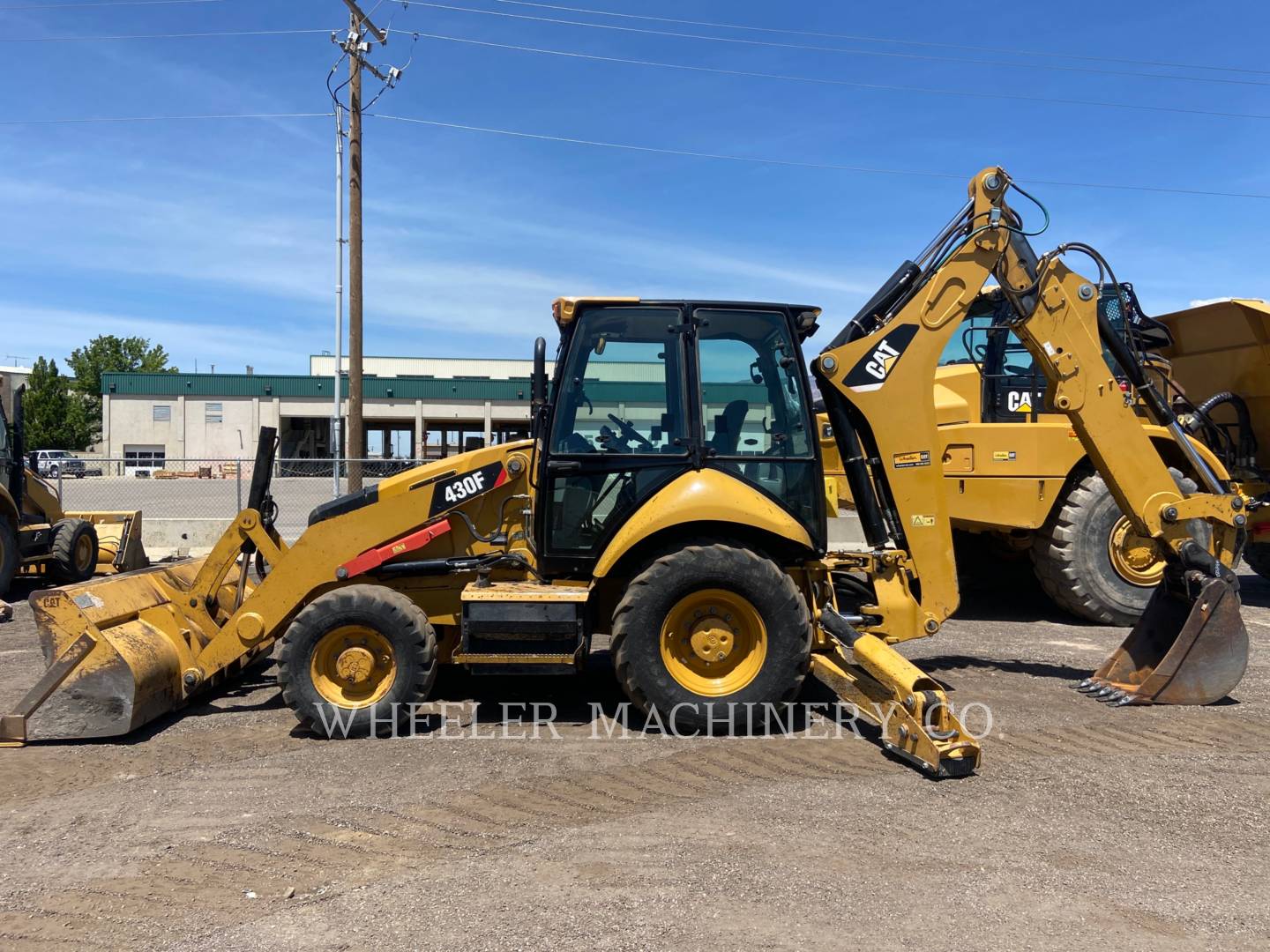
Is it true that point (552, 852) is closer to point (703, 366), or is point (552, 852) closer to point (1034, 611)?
point (703, 366)

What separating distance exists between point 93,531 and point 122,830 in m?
9.11

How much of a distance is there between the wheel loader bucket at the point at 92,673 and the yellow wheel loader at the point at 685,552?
0.04ft

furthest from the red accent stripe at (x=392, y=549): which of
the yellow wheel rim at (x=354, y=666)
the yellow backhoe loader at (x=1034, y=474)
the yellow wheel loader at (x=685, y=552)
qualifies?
the yellow backhoe loader at (x=1034, y=474)

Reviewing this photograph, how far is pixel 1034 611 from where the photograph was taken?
9.59 m

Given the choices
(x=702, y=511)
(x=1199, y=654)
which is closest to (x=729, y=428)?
(x=702, y=511)

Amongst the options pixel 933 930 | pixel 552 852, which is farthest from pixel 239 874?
pixel 933 930

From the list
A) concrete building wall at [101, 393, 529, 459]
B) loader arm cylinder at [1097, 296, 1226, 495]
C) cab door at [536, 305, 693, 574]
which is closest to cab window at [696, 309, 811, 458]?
cab door at [536, 305, 693, 574]

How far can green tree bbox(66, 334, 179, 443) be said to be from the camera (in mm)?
61938

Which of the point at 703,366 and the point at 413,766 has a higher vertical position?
the point at 703,366

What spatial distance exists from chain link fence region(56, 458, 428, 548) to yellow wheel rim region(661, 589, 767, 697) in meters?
11.1

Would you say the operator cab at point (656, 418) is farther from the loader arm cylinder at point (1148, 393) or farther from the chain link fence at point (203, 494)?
the chain link fence at point (203, 494)

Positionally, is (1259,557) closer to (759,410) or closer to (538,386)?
(759,410)

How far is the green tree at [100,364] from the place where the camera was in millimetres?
61938

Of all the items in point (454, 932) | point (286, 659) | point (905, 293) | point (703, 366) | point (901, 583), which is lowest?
point (454, 932)
